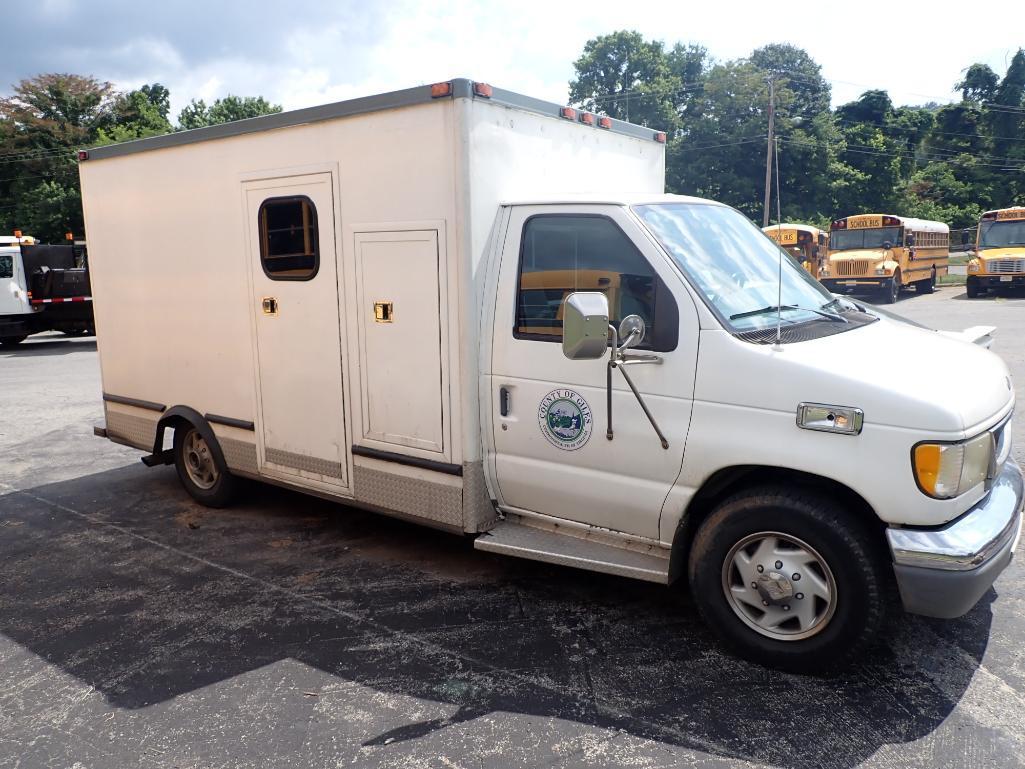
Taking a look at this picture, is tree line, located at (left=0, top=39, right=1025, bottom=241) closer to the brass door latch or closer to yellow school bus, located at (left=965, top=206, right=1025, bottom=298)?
yellow school bus, located at (left=965, top=206, right=1025, bottom=298)

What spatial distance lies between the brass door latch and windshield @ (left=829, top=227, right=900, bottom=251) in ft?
76.8

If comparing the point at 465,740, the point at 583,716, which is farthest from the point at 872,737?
the point at 465,740

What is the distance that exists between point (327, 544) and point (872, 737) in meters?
3.56

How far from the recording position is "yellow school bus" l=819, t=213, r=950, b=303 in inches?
956

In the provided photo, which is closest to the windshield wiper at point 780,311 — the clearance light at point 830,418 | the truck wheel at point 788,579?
the clearance light at point 830,418

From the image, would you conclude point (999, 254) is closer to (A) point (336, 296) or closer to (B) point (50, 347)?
(A) point (336, 296)

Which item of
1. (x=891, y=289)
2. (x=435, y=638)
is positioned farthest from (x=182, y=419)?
(x=891, y=289)

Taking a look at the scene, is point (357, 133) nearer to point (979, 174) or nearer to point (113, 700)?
point (113, 700)

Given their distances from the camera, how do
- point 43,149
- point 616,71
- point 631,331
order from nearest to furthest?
point 631,331 < point 43,149 < point 616,71

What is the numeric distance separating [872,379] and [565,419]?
1471 millimetres

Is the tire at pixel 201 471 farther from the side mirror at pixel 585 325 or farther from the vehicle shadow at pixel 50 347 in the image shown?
the vehicle shadow at pixel 50 347

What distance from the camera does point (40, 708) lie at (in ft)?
12.0

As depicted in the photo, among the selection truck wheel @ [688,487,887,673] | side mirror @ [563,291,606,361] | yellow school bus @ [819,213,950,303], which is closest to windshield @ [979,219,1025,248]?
yellow school bus @ [819,213,950,303]

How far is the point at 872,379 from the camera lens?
3.42 meters
